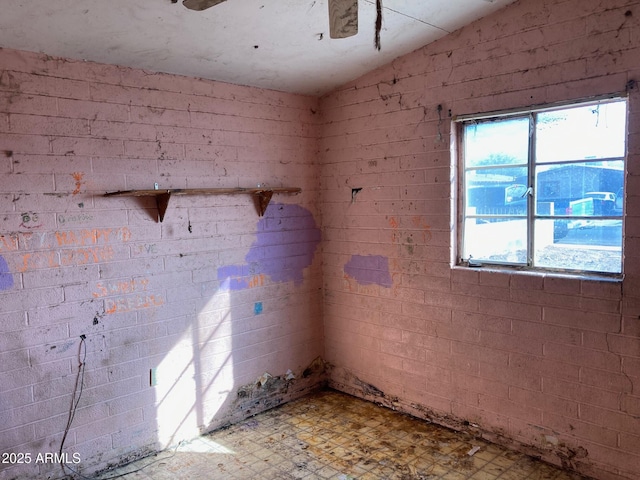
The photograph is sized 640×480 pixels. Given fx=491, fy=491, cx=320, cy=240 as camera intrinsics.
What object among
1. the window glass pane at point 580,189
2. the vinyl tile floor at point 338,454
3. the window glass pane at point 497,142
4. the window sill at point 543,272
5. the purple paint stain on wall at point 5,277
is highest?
the window glass pane at point 497,142

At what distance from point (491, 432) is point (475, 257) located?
1233 mm

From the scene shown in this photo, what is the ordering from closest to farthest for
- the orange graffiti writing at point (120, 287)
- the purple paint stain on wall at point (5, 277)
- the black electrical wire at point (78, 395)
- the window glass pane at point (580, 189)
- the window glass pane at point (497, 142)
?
the purple paint stain on wall at point (5, 277) → the window glass pane at point (580, 189) → the black electrical wire at point (78, 395) → the orange graffiti writing at point (120, 287) → the window glass pane at point (497, 142)

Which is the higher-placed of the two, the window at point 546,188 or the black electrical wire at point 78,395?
the window at point 546,188

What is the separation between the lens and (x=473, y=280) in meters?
3.45

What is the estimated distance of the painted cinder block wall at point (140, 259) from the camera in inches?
113

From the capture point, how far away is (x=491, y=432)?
11.3ft

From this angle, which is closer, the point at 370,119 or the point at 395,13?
the point at 395,13

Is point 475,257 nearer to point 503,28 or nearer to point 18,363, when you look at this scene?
point 503,28

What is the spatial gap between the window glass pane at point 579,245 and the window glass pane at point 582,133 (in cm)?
41

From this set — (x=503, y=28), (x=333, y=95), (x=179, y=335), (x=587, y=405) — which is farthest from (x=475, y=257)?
(x=179, y=335)

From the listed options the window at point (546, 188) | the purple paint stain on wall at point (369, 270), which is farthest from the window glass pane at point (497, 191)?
the purple paint stain on wall at point (369, 270)

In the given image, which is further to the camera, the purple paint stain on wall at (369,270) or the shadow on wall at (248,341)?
the purple paint stain on wall at (369,270)

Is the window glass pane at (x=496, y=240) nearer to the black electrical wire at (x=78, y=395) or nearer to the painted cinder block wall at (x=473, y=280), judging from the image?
the painted cinder block wall at (x=473, y=280)

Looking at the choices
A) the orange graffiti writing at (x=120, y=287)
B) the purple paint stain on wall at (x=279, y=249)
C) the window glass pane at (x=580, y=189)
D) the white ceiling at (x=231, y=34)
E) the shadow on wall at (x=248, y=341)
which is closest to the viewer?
the white ceiling at (x=231, y=34)
